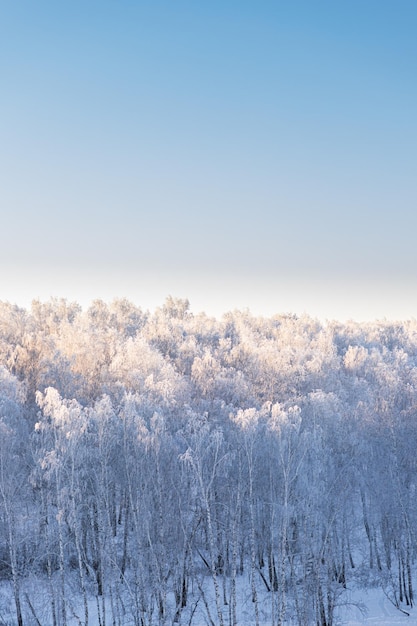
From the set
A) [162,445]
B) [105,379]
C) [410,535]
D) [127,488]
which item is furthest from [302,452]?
[105,379]

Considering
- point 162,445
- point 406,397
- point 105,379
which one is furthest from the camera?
point 105,379

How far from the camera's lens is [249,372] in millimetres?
50812

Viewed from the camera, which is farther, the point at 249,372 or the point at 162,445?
the point at 249,372

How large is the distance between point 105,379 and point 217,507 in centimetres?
1374

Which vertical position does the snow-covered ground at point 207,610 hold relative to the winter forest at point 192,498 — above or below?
below

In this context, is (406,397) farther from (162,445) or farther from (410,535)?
(162,445)

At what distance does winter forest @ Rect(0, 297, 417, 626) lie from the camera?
2545cm

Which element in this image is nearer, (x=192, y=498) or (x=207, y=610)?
(x=207, y=610)

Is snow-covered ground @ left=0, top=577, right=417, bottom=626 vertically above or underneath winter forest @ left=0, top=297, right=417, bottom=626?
underneath

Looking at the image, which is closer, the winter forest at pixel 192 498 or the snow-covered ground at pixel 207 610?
the winter forest at pixel 192 498

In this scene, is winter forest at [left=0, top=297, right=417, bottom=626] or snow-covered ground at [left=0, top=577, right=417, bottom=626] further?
snow-covered ground at [left=0, top=577, right=417, bottom=626]

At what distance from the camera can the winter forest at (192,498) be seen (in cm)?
2545

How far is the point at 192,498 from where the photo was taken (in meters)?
28.5

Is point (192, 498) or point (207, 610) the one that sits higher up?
point (192, 498)
